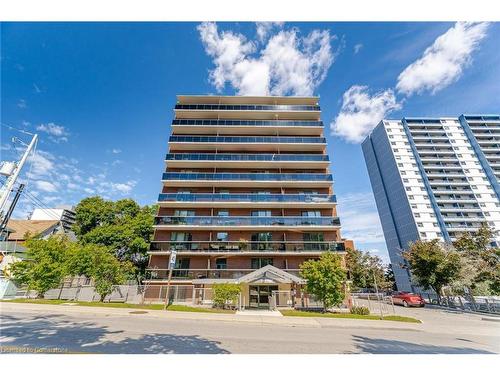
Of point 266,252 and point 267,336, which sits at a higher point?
point 266,252

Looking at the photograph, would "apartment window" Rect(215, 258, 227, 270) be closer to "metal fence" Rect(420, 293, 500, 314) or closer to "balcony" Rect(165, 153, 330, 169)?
"balcony" Rect(165, 153, 330, 169)

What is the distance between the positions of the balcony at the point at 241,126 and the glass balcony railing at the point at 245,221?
13.8m

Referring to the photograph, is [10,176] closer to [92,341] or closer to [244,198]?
[92,341]

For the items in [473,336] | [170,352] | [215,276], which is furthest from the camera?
[215,276]

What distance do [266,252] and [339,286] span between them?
31.1 ft

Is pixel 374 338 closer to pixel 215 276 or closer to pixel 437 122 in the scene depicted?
pixel 215 276

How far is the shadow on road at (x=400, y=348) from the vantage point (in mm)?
9117

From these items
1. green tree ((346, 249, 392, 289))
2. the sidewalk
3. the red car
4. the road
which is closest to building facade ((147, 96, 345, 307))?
the sidewalk

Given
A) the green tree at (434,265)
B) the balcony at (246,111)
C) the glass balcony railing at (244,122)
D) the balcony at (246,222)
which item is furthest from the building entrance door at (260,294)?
the balcony at (246,111)

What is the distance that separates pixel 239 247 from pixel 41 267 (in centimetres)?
1978

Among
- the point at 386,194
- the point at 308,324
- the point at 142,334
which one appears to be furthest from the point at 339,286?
the point at 386,194

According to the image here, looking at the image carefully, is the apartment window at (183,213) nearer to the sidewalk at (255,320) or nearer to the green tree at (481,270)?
the sidewalk at (255,320)

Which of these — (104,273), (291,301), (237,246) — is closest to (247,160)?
(237,246)

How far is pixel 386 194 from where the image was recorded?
7038 cm
